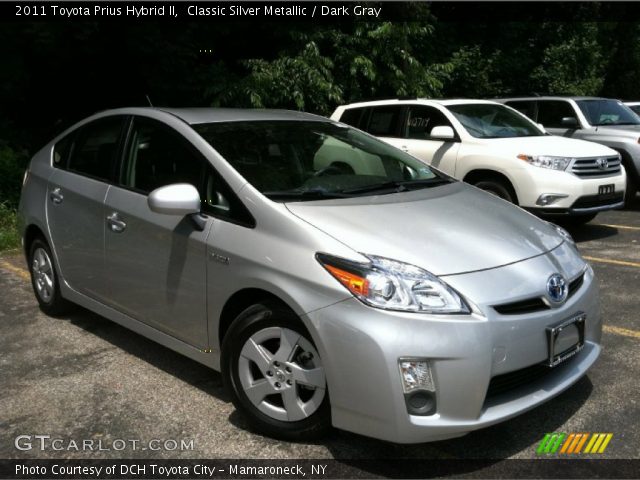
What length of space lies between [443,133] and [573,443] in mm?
5531

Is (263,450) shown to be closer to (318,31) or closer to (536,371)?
(536,371)

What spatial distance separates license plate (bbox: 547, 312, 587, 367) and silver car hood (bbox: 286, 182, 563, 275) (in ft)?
1.15

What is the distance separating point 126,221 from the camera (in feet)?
13.1

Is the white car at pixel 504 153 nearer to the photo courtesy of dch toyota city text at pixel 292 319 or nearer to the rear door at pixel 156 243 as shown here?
the photo courtesy of dch toyota city text at pixel 292 319

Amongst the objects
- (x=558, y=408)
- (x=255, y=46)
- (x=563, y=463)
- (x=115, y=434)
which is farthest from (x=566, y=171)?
(x=255, y=46)

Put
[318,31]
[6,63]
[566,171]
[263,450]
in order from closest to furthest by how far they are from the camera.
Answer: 1. [263,450]
2. [566,171]
3. [6,63]
4. [318,31]

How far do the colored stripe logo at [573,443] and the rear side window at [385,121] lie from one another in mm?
6190

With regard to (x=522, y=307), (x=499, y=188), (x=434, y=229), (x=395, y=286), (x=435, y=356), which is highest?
(x=434, y=229)

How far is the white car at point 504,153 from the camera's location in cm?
755

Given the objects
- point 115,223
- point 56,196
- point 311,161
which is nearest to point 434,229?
point 311,161

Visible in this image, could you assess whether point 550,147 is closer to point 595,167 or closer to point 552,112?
point 595,167

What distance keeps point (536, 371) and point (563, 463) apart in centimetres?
41

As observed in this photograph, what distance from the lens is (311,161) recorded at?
395cm

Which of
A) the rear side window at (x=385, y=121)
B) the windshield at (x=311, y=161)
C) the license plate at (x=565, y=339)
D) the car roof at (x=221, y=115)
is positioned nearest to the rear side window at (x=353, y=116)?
the rear side window at (x=385, y=121)
